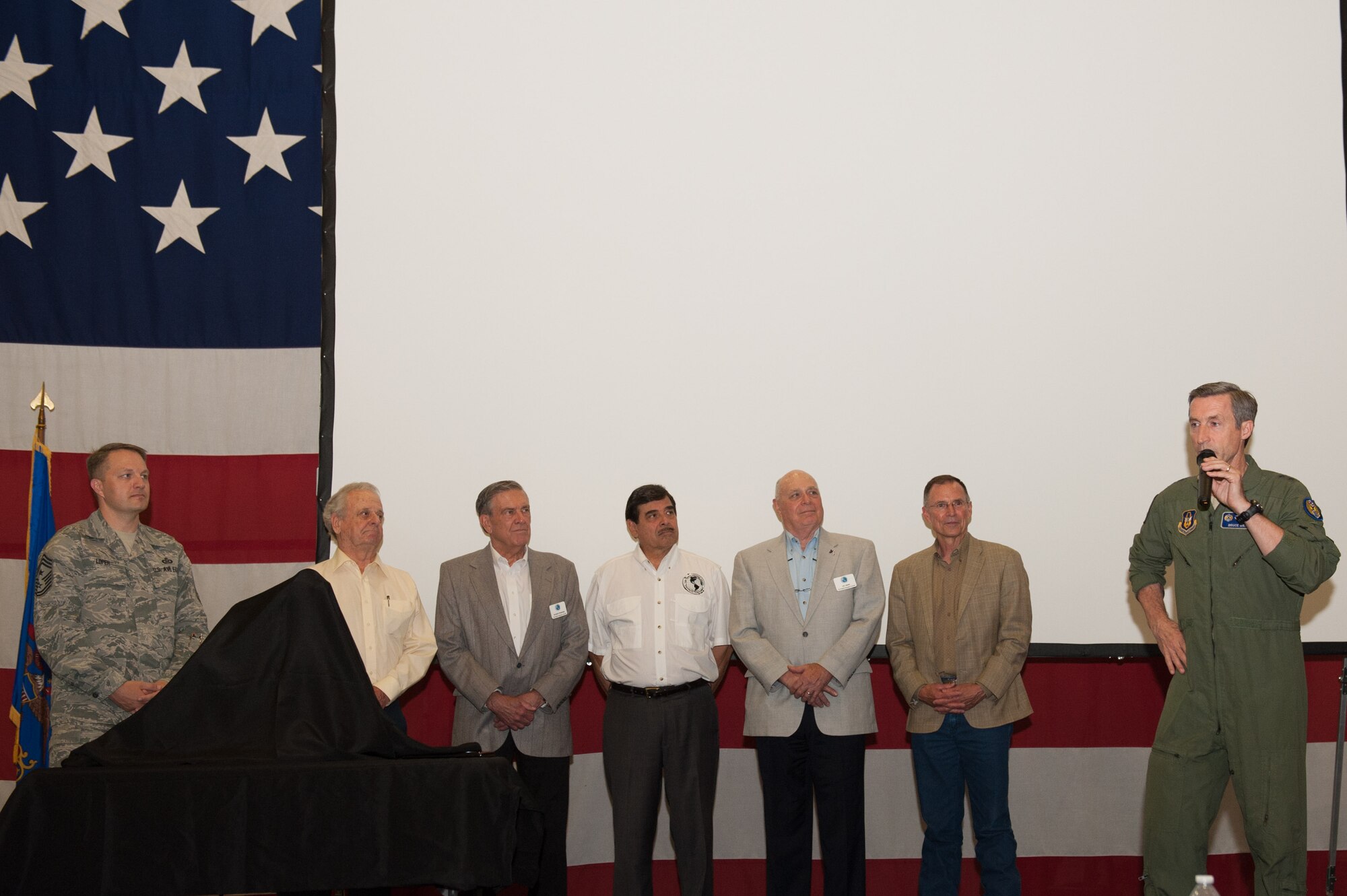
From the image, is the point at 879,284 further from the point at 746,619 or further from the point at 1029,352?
the point at 746,619

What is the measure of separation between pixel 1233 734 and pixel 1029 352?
1.73 meters

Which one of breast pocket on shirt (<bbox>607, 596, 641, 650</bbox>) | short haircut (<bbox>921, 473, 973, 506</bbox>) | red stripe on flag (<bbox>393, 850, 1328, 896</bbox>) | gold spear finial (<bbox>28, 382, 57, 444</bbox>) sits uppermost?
gold spear finial (<bbox>28, 382, 57, 444</bbox>)

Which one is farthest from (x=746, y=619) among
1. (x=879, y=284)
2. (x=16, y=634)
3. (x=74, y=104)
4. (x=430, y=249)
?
(x=74, y=104)

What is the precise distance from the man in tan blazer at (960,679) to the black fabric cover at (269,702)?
2003 millimetres

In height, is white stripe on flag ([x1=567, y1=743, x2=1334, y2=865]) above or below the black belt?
below

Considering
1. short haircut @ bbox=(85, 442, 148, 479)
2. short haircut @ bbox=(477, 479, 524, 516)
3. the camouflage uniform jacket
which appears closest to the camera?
the camouflage uniform jacket

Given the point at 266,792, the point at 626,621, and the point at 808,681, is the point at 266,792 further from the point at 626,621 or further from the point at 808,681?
the point at 808,681

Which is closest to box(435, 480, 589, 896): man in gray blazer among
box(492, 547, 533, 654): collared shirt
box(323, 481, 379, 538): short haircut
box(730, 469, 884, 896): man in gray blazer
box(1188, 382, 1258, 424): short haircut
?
box(492, 547, 533, 654): collared shirt

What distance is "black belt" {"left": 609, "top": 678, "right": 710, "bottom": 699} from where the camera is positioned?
3.79 m

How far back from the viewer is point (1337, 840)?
4.15m

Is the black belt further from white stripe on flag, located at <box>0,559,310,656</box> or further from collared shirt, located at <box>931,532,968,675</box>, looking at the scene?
white stripe on flag, located at <box>0,559,310,656</box>

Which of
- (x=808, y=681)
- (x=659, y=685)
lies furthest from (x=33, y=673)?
(x=808, y=681)

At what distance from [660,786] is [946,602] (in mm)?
1249

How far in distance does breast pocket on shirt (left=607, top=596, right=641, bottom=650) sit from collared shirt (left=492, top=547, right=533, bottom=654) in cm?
31
